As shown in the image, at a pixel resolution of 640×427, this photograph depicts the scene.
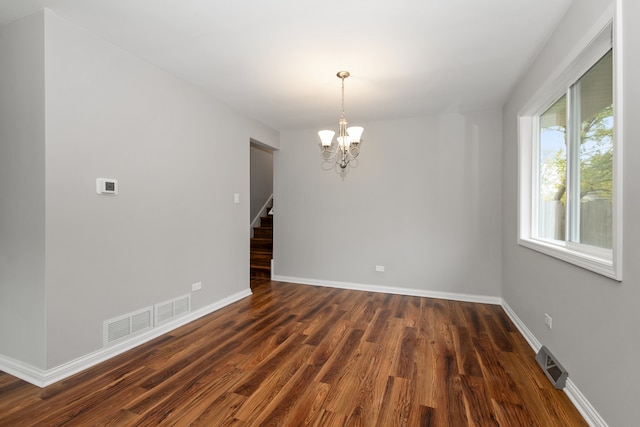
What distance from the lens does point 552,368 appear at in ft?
6.86

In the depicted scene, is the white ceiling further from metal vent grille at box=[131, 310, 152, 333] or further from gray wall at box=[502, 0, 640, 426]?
metal vent grille at box=[131, 310, 152, 333]

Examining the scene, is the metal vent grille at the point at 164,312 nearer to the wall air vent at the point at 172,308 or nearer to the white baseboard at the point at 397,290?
the wall air vent at the point at 172,308

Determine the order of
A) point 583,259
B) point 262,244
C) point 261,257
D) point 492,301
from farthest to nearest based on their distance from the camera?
point 262,244, point 261,257, point 492,301, point 583,259

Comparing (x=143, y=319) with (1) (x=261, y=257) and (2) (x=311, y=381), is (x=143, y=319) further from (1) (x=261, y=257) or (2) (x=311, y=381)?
(1) (x=261, y=257)

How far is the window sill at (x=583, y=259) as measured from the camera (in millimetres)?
1495

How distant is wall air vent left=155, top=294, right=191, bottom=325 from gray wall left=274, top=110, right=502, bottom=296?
204 cm

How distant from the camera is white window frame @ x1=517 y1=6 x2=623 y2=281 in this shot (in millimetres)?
1447

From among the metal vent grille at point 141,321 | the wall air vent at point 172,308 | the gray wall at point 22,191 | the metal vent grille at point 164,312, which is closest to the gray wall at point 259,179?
the wall air vent at point 172,308

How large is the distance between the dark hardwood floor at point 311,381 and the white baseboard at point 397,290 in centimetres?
78

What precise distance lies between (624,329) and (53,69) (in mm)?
3731

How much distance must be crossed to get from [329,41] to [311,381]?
8.52 ft

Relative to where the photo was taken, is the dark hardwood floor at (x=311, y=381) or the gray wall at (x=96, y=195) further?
the gray wall at (x=96, y=195)

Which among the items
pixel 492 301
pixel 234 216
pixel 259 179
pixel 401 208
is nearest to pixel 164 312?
pixel 234 216

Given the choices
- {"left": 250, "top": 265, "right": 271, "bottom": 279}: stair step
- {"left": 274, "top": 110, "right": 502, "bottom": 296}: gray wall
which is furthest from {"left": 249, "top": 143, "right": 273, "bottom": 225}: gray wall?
{"left": 274, "top": 110, "right": 502, "bottom": 296}: gray wall
